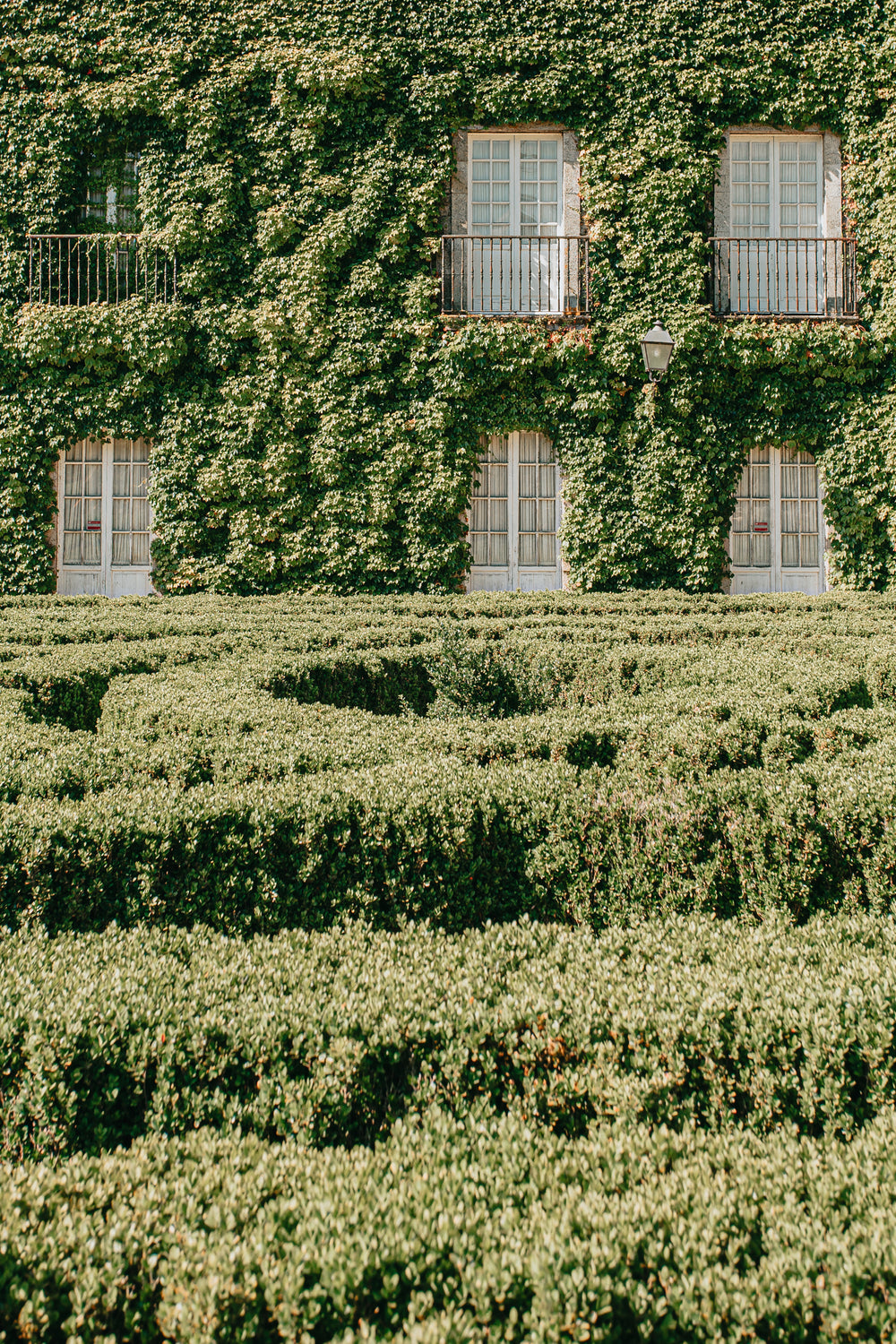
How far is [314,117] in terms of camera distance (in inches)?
529

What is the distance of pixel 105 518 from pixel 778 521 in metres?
10.8

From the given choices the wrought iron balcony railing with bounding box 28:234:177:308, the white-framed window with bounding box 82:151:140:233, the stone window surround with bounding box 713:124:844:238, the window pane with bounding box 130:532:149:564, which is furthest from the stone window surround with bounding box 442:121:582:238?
the window pane with bounding box 130:532:149:564

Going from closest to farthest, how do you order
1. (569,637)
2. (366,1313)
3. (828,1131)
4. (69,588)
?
(366,1313), (828,1131), (569,637), (69,588)

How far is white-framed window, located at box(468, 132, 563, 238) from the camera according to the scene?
14156 mm

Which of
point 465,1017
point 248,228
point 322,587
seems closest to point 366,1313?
point 465,1017

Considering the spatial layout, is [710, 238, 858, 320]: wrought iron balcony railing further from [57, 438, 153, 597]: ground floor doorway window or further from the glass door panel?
[57, 438, 153, 597]: ground floor doorway window

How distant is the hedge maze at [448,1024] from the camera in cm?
154

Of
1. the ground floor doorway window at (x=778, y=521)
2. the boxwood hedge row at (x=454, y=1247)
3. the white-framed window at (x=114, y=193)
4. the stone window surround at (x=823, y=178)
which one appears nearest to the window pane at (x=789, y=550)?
the ground floor doorway window at (x=778, y=521)

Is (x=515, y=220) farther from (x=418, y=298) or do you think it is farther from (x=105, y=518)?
(x=105, y=518)

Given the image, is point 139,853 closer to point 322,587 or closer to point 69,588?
point 322,587

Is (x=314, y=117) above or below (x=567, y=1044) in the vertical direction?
above

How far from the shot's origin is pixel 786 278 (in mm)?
13992

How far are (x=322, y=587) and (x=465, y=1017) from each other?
11302 mm

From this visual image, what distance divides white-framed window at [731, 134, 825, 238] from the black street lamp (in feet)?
11.5
